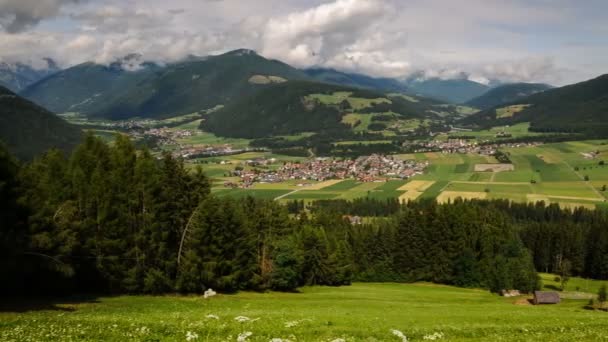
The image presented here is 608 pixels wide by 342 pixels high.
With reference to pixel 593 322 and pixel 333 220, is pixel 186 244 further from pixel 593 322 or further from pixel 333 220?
pixel 333 220

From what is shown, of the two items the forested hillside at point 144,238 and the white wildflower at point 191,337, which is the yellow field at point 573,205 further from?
the white wildflower at point 191,337

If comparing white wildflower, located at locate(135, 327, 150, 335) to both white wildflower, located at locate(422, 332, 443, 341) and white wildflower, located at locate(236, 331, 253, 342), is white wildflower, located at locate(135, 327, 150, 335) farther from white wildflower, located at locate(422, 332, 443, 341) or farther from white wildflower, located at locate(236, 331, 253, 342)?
white wildflower, located at locate(422, 332, 443, 341)

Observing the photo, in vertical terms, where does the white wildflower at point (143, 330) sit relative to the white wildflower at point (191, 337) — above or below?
below

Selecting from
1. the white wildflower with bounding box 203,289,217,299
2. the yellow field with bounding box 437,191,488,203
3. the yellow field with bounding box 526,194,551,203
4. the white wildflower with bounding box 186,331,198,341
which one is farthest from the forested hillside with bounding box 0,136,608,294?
the yellow field with bounding box 526,194,551,203

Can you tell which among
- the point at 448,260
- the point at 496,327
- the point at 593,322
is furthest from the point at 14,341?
the point at 448,260

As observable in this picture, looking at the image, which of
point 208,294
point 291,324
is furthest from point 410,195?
point 291,324

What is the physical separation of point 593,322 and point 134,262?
33.8m

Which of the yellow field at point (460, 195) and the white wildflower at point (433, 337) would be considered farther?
the yellow field at point (460, 195)

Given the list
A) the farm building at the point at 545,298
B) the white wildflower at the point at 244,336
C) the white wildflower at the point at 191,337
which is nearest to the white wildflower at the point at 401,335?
the white wildflower at the point at 244,336

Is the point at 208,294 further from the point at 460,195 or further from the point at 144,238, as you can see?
the point at 460,195

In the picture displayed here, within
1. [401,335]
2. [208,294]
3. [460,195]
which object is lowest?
[460,195]

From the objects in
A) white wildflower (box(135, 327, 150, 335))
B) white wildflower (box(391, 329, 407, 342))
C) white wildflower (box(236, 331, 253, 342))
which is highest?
white wildflower (box(236, 331, 253, 342))

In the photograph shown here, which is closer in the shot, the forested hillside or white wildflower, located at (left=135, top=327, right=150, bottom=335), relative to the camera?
white wildflower, located at (left=135, top=327, right=150, bottom=335)

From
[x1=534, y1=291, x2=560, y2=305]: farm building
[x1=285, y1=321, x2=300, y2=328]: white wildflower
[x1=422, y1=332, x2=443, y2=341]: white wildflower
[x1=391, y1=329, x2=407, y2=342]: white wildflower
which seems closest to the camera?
[x1=391, y1=329, x2=407, y2=342]: white wildflower
